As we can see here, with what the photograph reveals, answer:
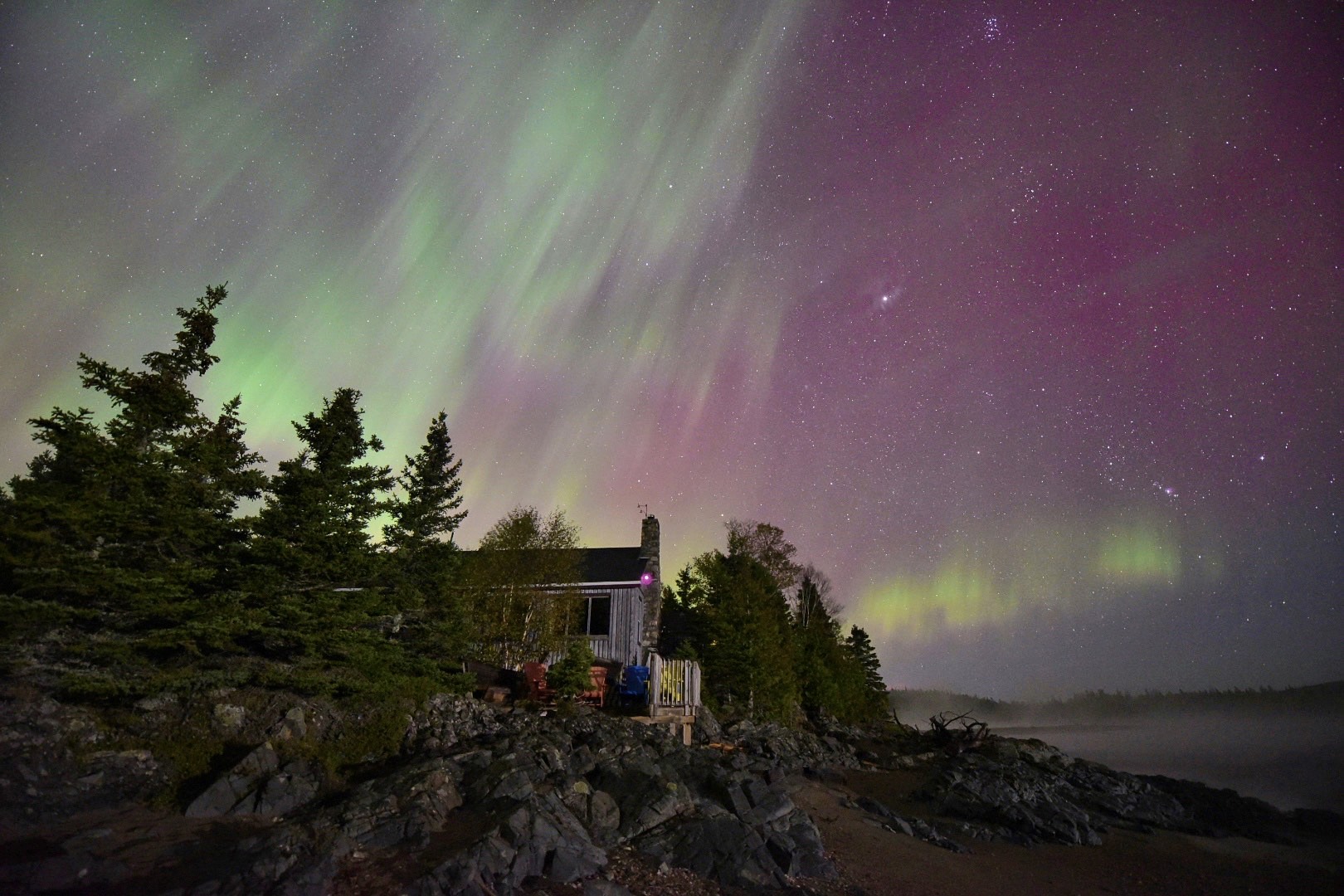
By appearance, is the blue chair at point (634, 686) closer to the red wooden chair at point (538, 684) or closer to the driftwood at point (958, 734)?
the red wooden chair at point (538, 684)

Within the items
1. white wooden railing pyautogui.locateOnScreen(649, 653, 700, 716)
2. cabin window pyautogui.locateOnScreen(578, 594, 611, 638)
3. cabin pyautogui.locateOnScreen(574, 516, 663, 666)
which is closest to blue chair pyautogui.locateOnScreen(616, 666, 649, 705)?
white wooden railing pyautogui.locateOnScreen(649, 653, 700, 716)

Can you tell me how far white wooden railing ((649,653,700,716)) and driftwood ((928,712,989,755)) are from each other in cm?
1526

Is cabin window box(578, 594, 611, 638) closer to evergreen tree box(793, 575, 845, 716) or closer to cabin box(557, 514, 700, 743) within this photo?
cabin box(557, 514, 700, 743)

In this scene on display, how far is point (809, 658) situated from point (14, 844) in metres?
36.2

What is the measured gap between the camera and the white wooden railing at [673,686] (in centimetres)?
1953

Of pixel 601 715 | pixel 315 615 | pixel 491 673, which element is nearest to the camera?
pixel 315 615

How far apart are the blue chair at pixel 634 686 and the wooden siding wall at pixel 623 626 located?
532 cm

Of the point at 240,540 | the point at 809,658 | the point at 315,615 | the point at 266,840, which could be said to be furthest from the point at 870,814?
the point at 809,658

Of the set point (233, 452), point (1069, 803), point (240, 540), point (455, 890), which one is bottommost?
point (1069, 803)

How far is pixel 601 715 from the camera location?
1777 centimetres

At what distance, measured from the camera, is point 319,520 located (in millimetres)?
15359

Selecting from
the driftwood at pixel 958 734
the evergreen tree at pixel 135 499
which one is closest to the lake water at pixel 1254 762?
the driftwood at pixel 958 734

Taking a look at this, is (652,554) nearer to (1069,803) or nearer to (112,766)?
(1069,803)

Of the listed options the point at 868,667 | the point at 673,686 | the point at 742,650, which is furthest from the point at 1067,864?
the point at 868,667
